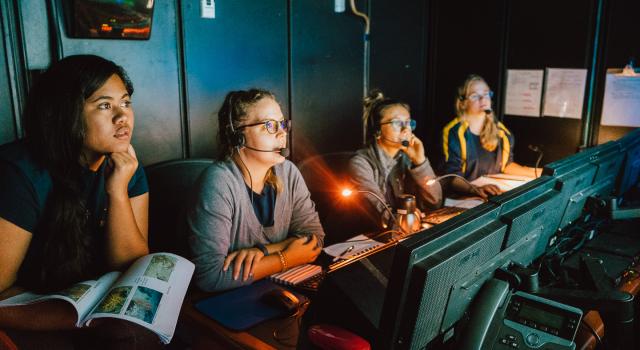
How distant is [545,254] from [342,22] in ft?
8.26

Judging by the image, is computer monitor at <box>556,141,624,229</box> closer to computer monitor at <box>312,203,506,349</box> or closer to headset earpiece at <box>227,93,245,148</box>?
computer monitor at <box>312,203,506,349</box>

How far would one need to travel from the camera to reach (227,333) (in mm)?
1288

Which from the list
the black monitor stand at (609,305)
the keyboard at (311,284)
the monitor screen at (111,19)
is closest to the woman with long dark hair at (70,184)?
the keyboard at (311,284)

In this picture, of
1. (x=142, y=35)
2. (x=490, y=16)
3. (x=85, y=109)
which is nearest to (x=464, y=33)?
(x=490, y=16)

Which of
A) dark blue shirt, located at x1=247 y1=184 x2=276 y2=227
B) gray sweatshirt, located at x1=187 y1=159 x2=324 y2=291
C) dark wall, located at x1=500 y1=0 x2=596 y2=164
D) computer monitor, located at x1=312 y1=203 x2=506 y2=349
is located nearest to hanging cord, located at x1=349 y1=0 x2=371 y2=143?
dark wall, located at x1=500 y1=0 x2=596 y2=164

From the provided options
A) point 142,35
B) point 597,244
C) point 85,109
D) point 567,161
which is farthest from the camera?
point 142,35

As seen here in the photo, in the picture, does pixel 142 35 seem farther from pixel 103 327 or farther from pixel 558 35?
pixel 558 35

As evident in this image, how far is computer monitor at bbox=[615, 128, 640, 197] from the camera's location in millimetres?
1997

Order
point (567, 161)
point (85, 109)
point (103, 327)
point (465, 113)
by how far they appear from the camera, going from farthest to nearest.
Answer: point (465, 113) < point (85, 109) < point (567, 161) < point (103, 327)

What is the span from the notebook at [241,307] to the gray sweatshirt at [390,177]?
1004 millimetres

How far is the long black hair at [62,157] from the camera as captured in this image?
5.12 ft

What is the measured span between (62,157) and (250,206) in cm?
66

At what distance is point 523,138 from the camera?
12.9 ft

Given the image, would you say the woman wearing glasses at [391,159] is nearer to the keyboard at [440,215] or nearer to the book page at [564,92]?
the keyboard at [440,215]
